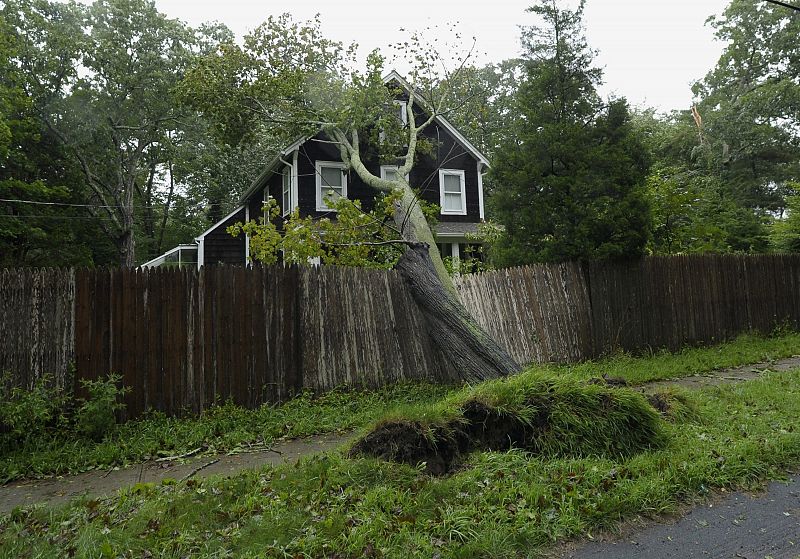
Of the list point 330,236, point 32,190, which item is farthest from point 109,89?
point 330,236

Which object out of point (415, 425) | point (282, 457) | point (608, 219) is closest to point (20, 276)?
point (282, 457)

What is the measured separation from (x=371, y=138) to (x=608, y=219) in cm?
630

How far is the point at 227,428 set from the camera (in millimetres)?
6461

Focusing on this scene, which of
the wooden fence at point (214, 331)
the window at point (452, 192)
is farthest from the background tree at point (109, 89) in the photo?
the wooden fence at point (214, 331)

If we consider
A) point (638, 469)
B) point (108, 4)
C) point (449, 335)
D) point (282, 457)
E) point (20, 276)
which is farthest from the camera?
point (108, 4)

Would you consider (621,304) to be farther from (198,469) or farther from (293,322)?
(198,469)

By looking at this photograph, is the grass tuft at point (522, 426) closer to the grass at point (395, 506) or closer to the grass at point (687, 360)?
the grass at point (395, 506)

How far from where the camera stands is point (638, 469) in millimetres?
4316

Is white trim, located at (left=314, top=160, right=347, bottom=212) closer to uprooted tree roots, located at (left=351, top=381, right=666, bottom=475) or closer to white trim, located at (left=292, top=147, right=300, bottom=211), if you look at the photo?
white trim, located at (left=292, top=147, right=300, bottom=211)

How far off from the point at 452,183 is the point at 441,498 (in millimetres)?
18282

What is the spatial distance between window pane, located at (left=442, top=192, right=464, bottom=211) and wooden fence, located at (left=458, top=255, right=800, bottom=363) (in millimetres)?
10320

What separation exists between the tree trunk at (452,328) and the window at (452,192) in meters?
12.8

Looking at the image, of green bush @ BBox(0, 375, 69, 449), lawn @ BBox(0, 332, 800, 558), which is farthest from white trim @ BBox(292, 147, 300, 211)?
lawn @ BBox(0, 332, 800, 558)

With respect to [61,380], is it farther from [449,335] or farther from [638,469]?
[638,469]
